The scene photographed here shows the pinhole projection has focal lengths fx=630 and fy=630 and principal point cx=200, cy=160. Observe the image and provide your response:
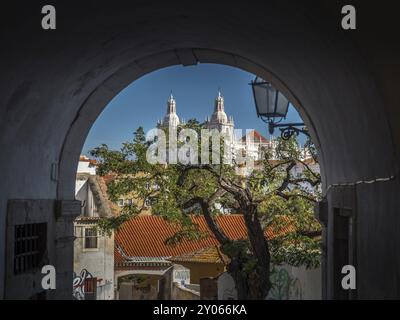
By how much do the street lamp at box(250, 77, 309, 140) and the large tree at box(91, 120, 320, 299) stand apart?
405 cm

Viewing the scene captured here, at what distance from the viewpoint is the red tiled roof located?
24188mm

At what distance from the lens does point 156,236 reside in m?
25.2

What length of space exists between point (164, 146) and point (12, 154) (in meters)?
7.75

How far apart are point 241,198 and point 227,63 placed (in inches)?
181

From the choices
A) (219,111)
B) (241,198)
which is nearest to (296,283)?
(241,198)

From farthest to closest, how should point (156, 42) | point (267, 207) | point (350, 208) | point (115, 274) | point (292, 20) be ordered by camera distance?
point (115, 274), point (267, 207), point (156, 42), point (350, 208), point (292, 20)

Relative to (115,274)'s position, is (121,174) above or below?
above

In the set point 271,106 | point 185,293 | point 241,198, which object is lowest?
point 185,293

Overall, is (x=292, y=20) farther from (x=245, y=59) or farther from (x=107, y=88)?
(x=107, y=88)

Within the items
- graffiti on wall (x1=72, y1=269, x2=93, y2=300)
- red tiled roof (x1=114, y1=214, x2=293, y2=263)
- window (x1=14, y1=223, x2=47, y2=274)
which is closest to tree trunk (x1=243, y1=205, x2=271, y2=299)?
window (x1=14, y1=223, x2=47, y2=274)

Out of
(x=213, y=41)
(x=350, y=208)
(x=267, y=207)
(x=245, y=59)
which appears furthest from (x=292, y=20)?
(x=267, y=207)

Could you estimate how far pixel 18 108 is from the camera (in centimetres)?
489

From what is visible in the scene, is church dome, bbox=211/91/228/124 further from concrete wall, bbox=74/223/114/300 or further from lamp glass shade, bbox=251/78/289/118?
lamp glass shade, bbox=251/78/289/118

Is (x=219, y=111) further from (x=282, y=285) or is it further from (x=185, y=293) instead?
(x=282, y=285)
